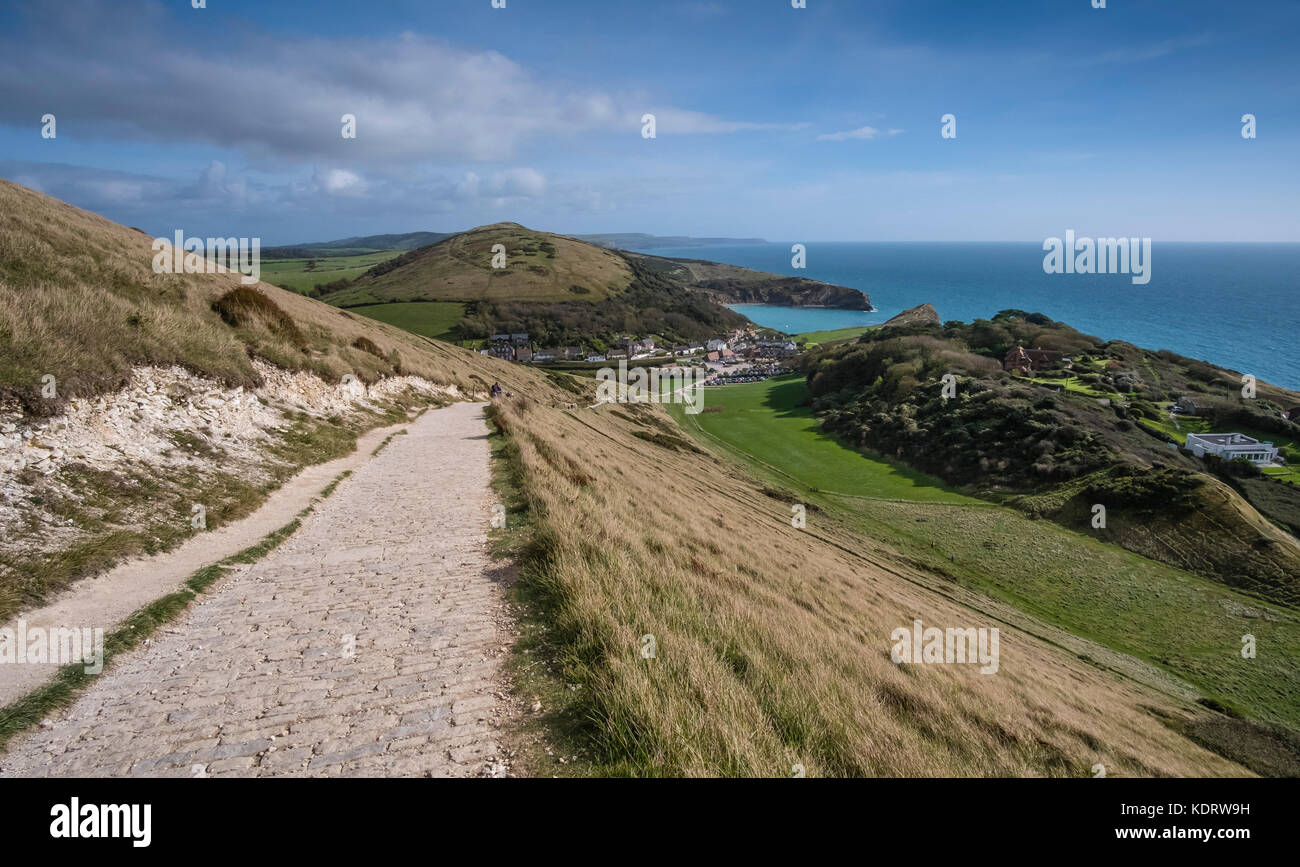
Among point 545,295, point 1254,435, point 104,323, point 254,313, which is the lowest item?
point 1254,435

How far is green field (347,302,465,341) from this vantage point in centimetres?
12212

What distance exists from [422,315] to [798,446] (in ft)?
365

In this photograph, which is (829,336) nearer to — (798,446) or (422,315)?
(798,446)

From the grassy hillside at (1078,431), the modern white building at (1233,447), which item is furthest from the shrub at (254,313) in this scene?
the modern white building at (1233,447)

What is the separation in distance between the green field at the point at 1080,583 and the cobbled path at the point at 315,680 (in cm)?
2415

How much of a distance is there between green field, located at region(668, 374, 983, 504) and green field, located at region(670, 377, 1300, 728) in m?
0.26

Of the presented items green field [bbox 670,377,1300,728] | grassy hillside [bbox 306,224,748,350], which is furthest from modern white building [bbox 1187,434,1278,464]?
grassy hillside [bbox 306,224,748,350]

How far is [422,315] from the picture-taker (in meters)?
132

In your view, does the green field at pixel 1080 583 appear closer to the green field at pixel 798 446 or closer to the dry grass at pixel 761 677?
the green field at pixel 798 446

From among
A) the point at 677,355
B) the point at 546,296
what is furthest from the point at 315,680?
the point at 546,296
